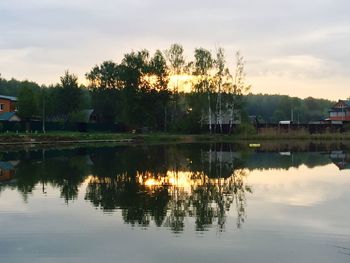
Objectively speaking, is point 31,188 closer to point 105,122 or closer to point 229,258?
point 229,258

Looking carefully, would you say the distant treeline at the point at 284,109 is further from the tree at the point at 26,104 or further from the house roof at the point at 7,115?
the tree at the point at 26,104

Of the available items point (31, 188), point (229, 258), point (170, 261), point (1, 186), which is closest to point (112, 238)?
point (170, 261)

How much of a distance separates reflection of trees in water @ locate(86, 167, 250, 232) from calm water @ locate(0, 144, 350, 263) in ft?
0.11

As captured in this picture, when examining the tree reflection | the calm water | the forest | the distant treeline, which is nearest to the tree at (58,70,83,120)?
the forest

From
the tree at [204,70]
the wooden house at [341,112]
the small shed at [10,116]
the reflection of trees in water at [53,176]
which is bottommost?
the reflection of trees in water at [53,176]

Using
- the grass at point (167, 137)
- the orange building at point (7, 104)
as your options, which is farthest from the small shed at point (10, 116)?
the grass at point (167, 137)

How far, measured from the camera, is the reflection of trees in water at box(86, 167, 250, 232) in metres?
13.3

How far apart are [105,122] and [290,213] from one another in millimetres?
71540

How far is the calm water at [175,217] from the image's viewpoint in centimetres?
1002

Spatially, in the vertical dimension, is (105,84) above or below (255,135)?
above

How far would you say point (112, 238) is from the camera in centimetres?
1118

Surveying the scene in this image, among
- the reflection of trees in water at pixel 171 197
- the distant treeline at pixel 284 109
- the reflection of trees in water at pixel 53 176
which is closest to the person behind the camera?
the reflection of trees in water at pixel 171 197

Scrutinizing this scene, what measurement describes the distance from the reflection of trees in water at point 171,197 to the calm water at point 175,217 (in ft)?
0.11

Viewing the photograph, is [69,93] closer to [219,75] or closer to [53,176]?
[219,75]
